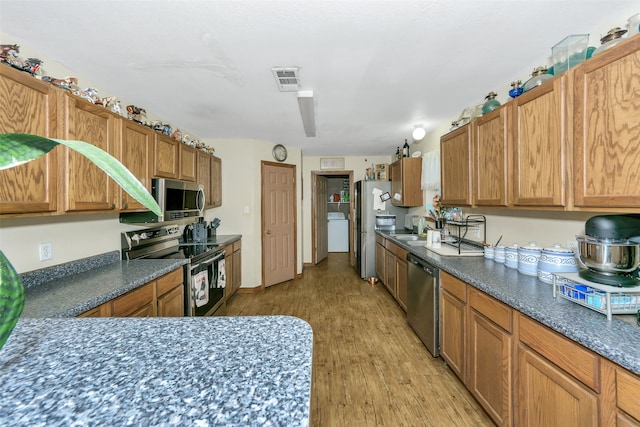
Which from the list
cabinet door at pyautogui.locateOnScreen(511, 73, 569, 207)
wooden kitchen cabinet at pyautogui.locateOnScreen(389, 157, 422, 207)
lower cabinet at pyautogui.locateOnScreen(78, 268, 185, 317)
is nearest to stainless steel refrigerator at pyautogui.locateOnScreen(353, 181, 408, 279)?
wooden kitchen cabinet at pyautogui.locateOnScreen(389, 157, 422, 207)

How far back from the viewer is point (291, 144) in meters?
4.58

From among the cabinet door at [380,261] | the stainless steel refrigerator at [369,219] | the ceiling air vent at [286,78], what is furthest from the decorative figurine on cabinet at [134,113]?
the cabinet door at [380,261]

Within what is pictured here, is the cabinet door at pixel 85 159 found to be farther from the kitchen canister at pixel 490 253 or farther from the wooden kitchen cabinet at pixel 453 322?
the kitchen canister at pixel 490 253

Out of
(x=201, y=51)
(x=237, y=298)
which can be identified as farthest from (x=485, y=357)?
(x=237, y=298)

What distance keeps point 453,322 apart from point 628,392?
3.78 feet

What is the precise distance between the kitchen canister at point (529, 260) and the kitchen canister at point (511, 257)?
106mm

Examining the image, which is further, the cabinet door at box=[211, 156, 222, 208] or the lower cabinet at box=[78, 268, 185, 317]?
the cabinet door at box=[211, 156, 222, 208]

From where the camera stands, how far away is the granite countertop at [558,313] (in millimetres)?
938

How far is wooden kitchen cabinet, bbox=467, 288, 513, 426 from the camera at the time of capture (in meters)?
1.45

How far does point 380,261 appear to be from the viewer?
170 inches

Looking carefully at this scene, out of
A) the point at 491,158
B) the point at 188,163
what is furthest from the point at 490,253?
the point at 188,163

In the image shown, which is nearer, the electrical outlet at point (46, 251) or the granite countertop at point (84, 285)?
the granite countertop at point (84, 285)

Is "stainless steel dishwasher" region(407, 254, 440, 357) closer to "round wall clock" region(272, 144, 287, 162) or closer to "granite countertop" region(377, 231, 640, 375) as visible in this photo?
"granite countertop" region(377, 231, 640, 375)

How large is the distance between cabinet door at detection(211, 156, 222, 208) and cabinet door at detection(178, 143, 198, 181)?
1.65ft
